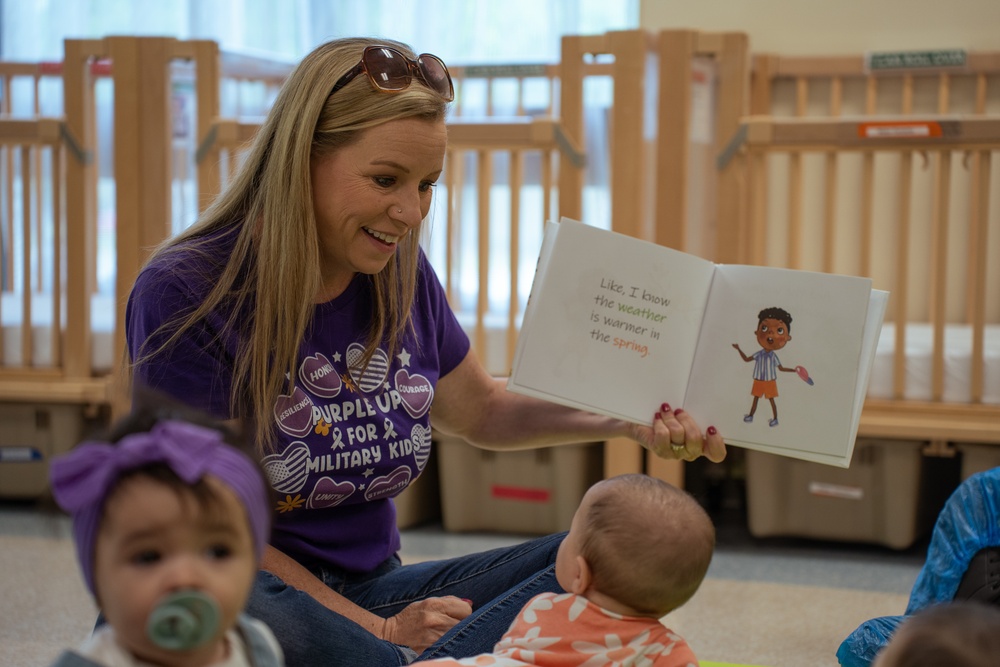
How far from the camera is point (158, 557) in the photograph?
29.9 inches

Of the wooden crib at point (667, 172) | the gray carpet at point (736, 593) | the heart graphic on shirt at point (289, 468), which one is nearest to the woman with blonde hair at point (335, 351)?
the heart graphic on shirt at point (289, 468)

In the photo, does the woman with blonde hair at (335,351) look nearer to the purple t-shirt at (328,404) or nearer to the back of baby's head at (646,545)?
the purple t-shirt at (328,404)

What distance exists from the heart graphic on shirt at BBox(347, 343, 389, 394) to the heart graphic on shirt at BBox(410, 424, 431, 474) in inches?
3.3

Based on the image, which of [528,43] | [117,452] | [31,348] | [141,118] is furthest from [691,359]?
[528,43]

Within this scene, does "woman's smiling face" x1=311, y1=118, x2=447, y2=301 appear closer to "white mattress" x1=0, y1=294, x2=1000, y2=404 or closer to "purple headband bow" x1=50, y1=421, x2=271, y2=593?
"purple headband bow" x1=50, y1=421, x2=271, y2=593

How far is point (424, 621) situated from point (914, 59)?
2.36 m

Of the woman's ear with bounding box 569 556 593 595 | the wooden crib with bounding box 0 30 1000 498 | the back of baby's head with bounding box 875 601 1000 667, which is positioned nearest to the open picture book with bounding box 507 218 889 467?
the woman's ear with bounding box 569 556 593 595

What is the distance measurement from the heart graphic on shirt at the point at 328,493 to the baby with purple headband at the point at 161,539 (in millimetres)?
475

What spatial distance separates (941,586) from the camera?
1472 mm

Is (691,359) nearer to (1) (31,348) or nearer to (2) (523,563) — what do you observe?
(2) (523,563)

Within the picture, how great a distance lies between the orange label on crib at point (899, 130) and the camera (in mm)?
2293

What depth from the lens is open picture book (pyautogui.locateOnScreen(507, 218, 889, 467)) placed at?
1.38m

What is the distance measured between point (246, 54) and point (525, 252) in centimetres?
96

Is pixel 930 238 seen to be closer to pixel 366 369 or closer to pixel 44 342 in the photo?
pixel 366 369
